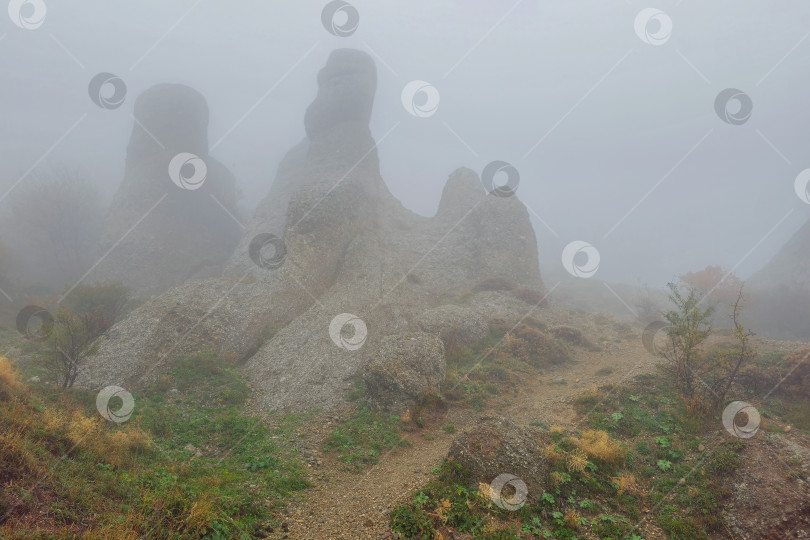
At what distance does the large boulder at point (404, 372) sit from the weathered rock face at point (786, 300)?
38.8 metres

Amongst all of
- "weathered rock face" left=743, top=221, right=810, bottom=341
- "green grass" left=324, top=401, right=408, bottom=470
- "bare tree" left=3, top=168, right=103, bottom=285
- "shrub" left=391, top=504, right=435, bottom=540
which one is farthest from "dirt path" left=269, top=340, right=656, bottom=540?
"bare tree" left=3, top=168, right=103, bottom=285

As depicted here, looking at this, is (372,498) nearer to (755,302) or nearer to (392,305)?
(392,305)

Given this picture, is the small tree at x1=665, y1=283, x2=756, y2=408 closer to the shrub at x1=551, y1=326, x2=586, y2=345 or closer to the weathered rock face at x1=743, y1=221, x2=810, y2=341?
the shrub at x1=551, y1=326, x2=586, y2=345

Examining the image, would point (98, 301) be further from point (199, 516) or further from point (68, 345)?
point (199, 516)

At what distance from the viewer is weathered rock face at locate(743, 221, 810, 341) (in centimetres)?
3678

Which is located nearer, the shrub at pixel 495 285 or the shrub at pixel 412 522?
the shrub at pixel 412 522

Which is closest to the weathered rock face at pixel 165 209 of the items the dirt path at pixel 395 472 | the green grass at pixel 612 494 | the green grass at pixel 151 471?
the green grass at pixel 151 471

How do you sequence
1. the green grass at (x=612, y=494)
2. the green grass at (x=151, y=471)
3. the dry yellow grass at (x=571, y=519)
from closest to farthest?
the green grass at (x=151, y=471)
the green grass at (x=612, y=494)
the dry yellow grass at (x=571, y=519)

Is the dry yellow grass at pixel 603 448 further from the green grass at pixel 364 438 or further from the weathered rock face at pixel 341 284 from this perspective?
the weathered rock face at pixel 341 284

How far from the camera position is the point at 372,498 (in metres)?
10.2

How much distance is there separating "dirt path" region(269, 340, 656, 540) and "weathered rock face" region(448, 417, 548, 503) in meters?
1.56

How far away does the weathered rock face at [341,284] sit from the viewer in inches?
767

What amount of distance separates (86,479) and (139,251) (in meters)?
46.0

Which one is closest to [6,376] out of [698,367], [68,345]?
[68,345]
